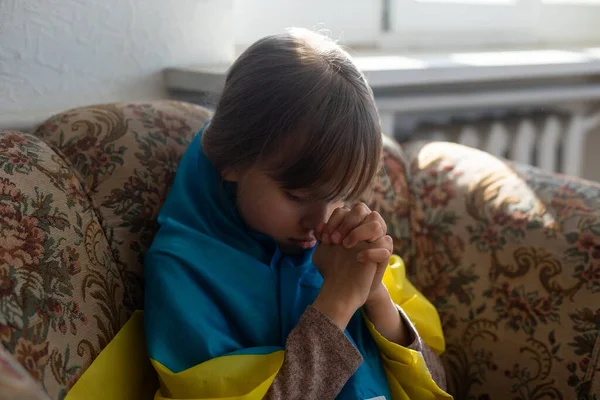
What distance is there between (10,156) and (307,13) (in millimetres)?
1184

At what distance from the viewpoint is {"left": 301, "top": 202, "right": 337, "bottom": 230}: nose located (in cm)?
102

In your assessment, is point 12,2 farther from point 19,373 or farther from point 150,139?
point 19,373

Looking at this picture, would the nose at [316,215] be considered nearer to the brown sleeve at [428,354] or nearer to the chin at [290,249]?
the chin at [290,249]

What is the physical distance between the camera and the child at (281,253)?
3.08 ft

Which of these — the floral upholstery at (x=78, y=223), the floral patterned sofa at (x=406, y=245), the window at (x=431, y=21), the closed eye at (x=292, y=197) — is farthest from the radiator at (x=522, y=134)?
the closed eye at (x=292, y=197)

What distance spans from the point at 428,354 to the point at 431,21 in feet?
4.33

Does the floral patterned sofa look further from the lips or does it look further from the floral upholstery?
the lips

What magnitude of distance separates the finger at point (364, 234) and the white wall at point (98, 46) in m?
0.67

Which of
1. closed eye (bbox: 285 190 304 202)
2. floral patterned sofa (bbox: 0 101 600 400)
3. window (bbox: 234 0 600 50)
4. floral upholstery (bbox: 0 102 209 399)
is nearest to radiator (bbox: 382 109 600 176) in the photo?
window (bbox: 234 0 600 50)

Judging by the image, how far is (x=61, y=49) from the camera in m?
1.34

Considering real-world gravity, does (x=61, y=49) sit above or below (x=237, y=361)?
above

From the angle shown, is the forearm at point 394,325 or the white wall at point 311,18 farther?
the white wall at point 311,18

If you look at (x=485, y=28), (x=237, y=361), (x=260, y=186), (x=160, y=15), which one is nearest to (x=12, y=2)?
(x=160, y=15)

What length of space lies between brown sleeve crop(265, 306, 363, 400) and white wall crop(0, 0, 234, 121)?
0.69 m
